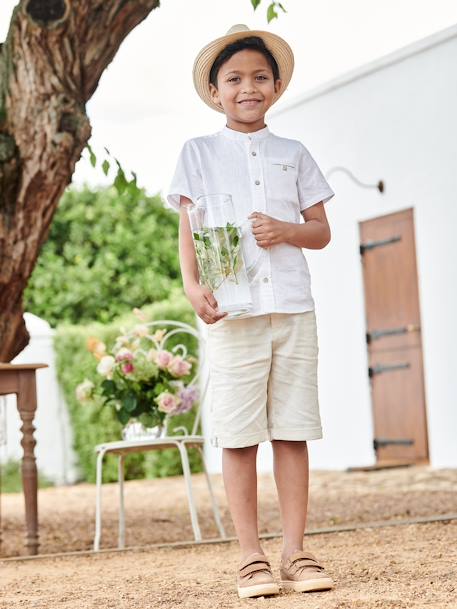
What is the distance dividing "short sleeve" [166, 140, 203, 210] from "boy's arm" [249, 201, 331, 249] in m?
0.19

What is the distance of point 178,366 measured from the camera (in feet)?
15.5

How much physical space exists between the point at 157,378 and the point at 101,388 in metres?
0.38

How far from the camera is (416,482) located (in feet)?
24.3

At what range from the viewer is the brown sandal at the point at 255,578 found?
264cm

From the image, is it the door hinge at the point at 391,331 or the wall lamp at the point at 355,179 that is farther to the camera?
the wall lamp at the point at 355,179

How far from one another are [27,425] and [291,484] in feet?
6.02

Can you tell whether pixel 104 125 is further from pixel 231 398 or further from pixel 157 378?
pixel 231 398

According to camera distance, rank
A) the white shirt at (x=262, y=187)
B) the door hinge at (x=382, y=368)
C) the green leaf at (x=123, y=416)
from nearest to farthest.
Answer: the white shirt at (x=262, y=187), the green leaf at (x=123, y=416), the door hinge at (x=382, y=368)

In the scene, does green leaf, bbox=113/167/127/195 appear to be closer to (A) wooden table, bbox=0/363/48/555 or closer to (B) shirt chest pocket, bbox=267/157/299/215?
(A) wooden table, bbox=0/363/48/555

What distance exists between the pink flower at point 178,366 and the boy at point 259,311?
71.7 inches

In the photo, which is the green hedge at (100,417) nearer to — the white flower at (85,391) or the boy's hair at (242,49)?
the white flower at (85,391)

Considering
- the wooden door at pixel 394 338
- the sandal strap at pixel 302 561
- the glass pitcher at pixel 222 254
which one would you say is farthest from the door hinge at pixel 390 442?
the glass pitcher at pixel 222 254

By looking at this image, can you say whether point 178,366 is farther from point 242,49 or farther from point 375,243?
point 375,243

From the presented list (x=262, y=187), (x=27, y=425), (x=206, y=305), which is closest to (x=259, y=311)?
(x=206, y=305)
